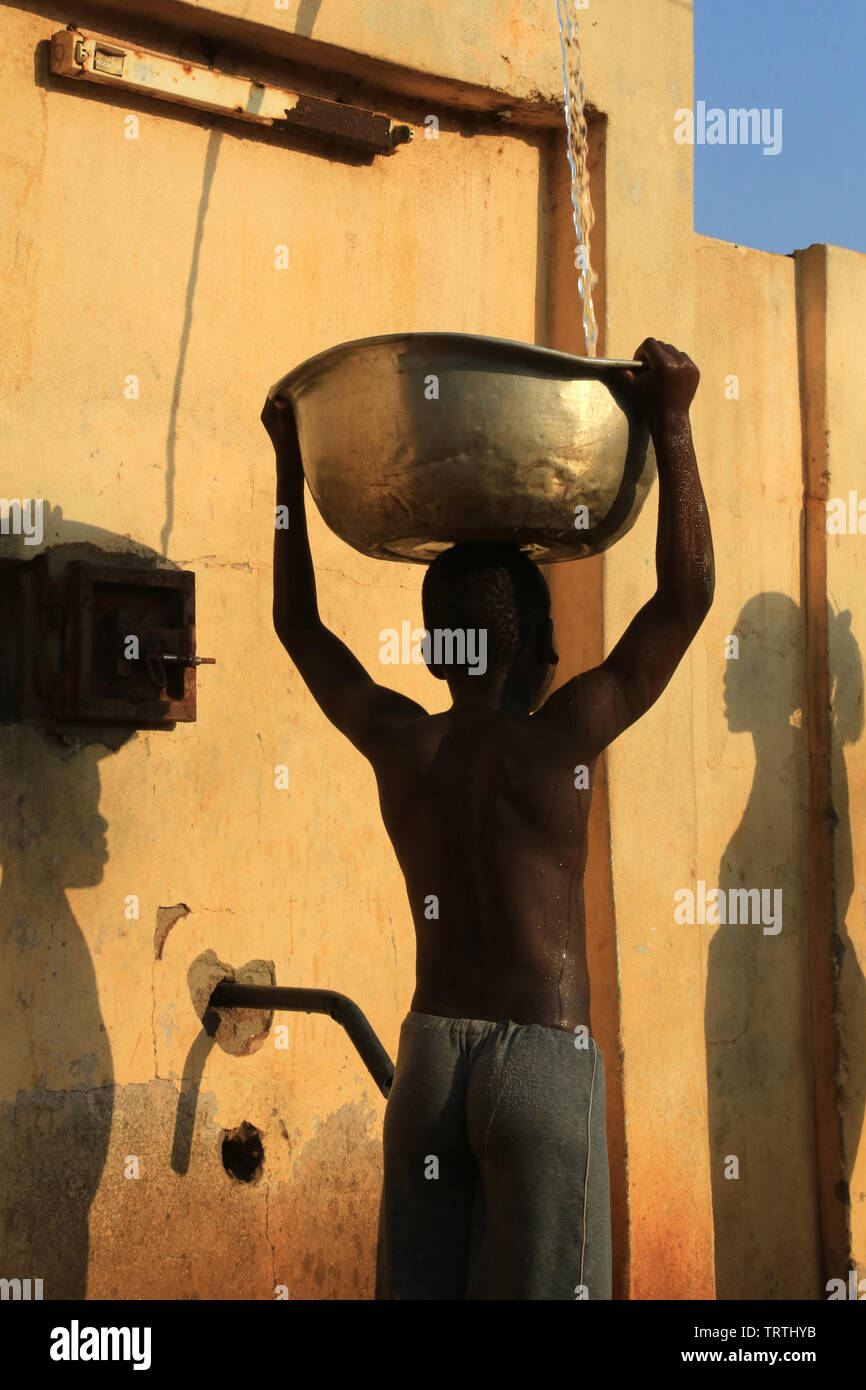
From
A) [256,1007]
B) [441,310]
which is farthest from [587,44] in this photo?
[256,1007]

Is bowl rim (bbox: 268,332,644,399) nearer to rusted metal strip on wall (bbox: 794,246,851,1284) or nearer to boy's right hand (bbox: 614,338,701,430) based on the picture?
boy's right hand (bbox: 614,338,701,430)

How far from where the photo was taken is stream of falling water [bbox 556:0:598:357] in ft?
13.8

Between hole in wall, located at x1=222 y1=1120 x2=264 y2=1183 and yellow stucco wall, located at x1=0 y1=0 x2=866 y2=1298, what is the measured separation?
0.10 ft

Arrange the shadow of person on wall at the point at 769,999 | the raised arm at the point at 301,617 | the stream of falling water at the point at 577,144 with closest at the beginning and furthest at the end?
the raised arm at the point at 301,617 → the stream of falling water at the point at 577,144 → the shadow of person on wall at the point at 769,999

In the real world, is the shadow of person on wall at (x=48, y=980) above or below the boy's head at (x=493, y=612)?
below

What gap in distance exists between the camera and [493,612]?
8.56ft

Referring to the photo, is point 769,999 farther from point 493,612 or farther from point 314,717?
point 493,612

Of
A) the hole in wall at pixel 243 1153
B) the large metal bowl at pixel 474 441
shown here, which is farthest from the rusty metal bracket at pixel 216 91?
the hole in wall at pixel 243 1153

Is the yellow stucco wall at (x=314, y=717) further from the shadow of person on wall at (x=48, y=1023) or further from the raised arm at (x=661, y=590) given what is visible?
the raised arm at (x=661, y=590)

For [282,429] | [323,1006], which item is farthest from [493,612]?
[323,1006]

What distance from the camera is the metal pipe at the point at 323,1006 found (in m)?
3.21

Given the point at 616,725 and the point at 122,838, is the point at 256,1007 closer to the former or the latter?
Result: the point at 122,838

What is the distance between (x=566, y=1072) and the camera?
7.92ft
